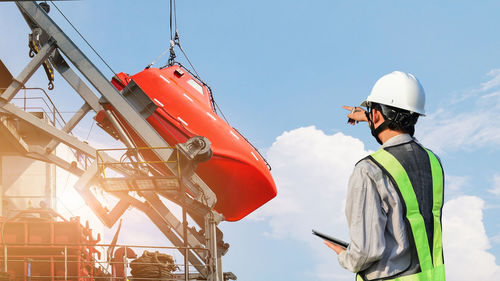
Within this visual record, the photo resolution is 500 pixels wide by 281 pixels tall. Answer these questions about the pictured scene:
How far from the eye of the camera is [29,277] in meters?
11.0

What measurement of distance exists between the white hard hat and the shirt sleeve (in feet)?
1.22

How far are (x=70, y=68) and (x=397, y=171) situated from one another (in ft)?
38.7

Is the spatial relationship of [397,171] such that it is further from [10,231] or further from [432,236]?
[10,231]

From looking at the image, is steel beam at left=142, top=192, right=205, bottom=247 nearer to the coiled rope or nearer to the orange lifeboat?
the coiled rope

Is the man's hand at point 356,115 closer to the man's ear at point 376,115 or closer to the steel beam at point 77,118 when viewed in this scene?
the man's ear at point 376,115

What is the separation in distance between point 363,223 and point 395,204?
177 mm

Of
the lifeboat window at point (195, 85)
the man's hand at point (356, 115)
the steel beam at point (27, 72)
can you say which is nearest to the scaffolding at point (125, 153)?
the steel beam at point (27, 72)

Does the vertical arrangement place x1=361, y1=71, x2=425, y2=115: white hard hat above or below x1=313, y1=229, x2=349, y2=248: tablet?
above

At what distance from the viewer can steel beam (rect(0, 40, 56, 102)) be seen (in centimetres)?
1284

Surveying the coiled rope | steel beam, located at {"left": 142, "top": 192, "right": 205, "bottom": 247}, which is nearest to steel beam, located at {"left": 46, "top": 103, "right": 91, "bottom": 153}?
steel beam, located at {"left": 142, "top": 192, "right": 205, "bottom": 247}

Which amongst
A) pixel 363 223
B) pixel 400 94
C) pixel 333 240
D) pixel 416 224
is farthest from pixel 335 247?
pixel 400 94

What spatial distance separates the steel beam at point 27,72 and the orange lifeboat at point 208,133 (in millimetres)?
1648

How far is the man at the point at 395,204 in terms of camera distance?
7.53ft

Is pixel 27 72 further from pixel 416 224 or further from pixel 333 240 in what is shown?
pixel 416 224
